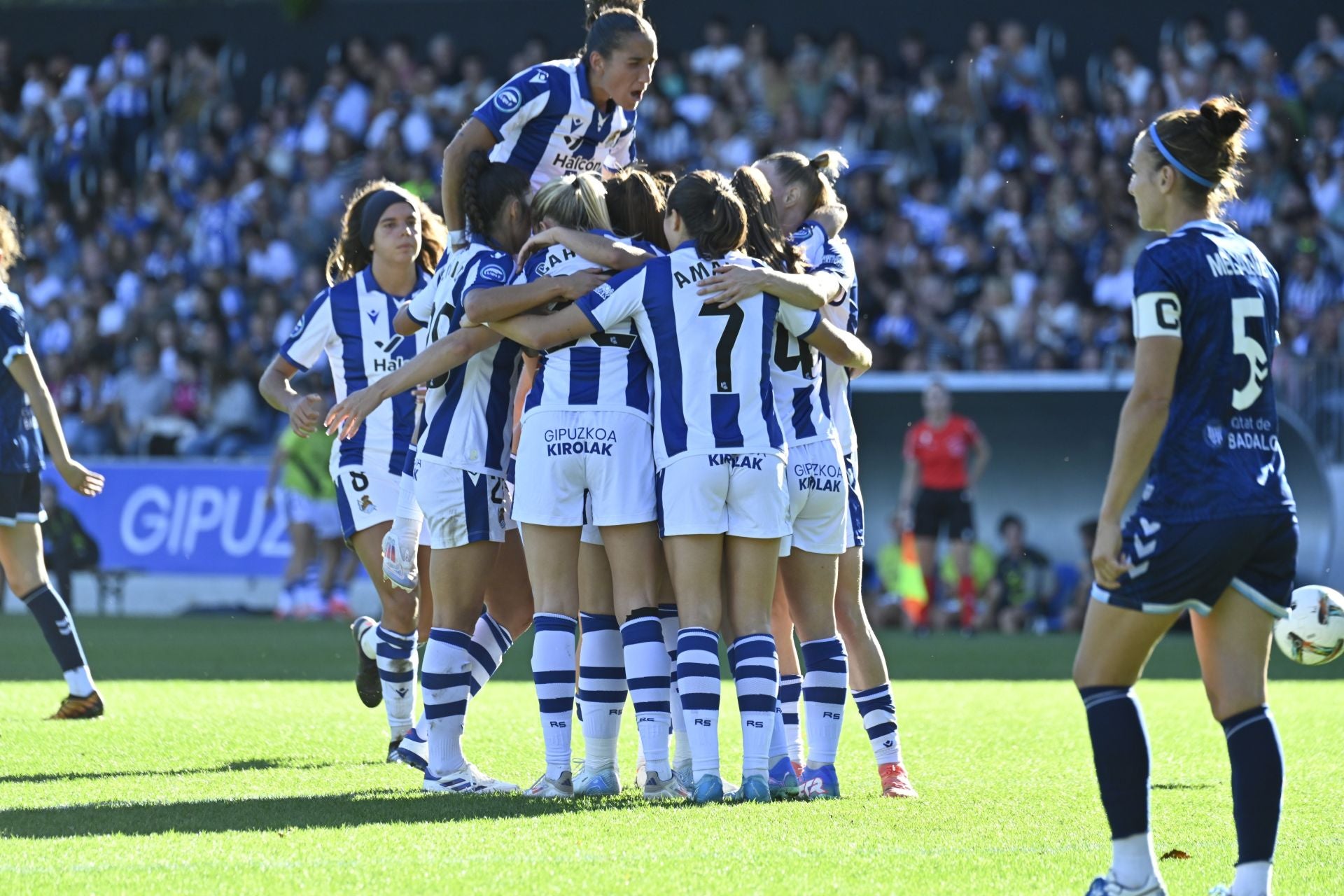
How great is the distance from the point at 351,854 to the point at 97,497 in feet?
44.8

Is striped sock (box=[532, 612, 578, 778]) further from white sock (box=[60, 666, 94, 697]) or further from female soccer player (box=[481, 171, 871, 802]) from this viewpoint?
white sock (box=[60, 666, 94, 697])

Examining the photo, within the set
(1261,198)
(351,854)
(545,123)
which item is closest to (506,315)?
(545,123)

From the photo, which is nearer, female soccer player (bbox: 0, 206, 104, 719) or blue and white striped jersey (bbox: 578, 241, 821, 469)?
blue and white striped jersey (bbox: 578, 241, 821, 469)

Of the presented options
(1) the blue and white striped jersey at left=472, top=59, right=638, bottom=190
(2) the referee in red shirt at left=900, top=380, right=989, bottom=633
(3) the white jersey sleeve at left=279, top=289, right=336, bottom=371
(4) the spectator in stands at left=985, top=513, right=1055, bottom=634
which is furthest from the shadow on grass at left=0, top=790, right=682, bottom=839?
(4) the spectator in stands at left=985, top=513, right=1055, bottom=634

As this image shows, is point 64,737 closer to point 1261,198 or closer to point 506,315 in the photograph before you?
point 506,315

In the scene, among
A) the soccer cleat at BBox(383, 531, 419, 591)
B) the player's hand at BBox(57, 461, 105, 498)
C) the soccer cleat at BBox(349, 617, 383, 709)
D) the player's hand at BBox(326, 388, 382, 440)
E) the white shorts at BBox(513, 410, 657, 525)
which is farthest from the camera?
the player's hand at BBox(57, 461, 105, 498)

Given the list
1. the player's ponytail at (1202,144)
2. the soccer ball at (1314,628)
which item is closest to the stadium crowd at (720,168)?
the soccer ball at (1314,628)

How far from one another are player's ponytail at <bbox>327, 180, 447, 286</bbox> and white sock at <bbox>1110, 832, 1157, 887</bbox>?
13.9ft

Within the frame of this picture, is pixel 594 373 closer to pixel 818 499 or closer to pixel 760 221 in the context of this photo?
pixel 760 221

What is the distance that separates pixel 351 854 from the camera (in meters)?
4.78

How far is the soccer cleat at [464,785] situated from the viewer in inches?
239

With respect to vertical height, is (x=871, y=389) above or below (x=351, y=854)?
above

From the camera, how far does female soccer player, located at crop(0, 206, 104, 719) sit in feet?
26.3

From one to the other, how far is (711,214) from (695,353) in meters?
0.47
